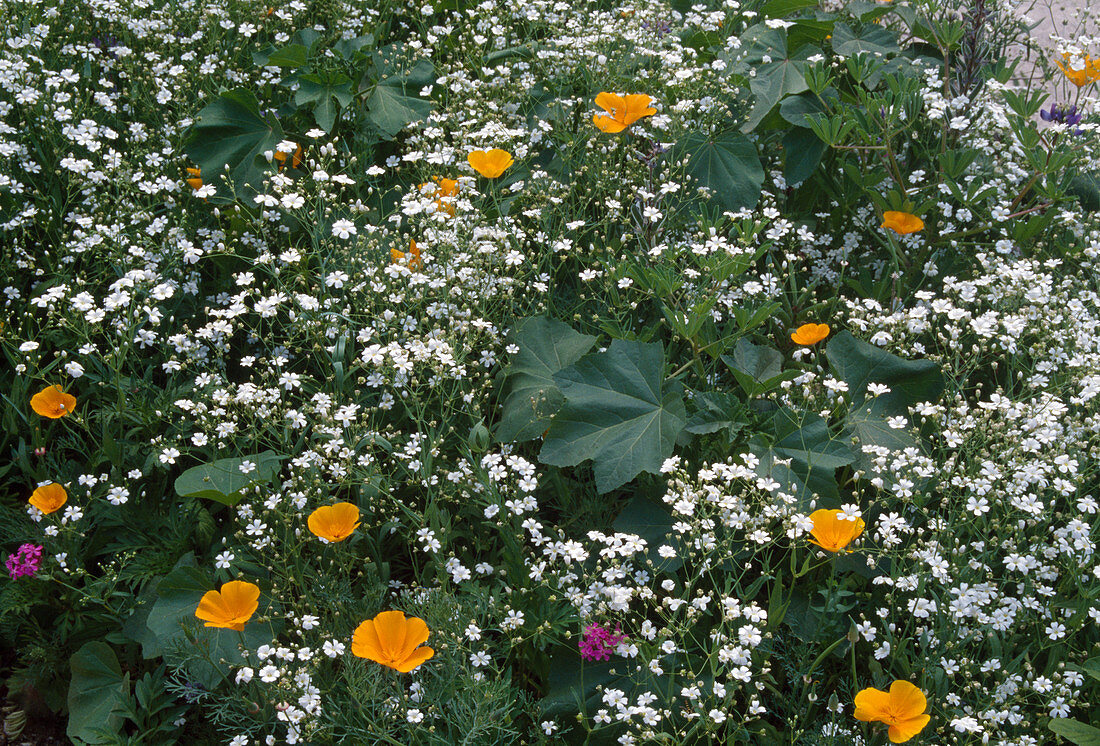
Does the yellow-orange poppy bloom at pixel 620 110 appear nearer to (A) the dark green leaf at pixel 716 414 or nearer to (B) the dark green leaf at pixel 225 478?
(A) the dark green leaf at pixel 716 414

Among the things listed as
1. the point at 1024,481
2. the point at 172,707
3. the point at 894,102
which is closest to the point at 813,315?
the point at 894,102

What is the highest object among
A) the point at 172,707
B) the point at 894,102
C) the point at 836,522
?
the point at 894,102

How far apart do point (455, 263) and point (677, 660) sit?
1.40m

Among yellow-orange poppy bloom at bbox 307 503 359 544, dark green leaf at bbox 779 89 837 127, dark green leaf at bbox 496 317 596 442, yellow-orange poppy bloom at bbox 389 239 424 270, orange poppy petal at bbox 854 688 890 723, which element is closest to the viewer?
orange poppy petal at bbox 854 688 890 723

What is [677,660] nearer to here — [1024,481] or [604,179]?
[1024,481]

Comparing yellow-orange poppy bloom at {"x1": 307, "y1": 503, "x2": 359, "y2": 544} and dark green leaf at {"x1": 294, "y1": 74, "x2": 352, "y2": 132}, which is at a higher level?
dark green leaf at {"x1": 294, "y1": 74, "x2": 352, "y2": 132}

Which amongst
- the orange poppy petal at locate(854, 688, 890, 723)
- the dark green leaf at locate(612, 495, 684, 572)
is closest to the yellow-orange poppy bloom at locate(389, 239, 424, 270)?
the dark green leaf at locate(612, 495, 684, 572)

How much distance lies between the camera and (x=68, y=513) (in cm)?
251

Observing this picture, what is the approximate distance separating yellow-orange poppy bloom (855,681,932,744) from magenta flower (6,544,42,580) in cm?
217

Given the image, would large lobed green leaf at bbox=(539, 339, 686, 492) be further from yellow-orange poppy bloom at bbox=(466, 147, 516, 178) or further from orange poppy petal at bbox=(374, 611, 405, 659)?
yellow-orange poppy bloom at bbox=(466, 147, 516, 178)

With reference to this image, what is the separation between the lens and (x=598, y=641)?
216 cm

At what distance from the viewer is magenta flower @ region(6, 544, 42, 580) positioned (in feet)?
8.11

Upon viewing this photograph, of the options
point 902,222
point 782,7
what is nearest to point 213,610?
point 902,222

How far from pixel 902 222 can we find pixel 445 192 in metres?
1.63
